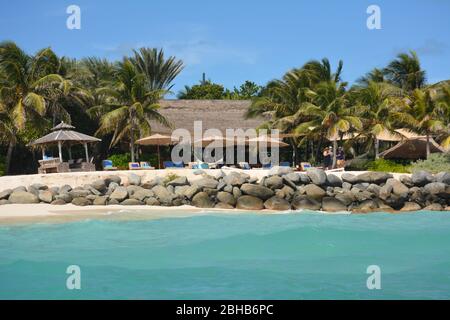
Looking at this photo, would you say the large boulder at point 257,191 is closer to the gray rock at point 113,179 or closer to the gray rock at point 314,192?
the gray rock at point 314,192

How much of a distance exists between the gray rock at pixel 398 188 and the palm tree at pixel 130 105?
1128cm

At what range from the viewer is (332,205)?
17641mm

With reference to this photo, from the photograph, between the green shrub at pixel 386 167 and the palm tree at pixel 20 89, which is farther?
the palm tree at pixel 20 89

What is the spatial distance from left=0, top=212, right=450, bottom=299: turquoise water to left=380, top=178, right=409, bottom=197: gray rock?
2193 millimetres

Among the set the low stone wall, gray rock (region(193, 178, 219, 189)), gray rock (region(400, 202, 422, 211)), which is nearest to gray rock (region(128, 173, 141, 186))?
the low stone wall

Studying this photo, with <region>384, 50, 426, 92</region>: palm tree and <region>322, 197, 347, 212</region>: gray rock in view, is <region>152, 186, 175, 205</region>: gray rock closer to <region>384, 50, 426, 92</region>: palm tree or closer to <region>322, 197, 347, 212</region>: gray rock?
<region>322, 197, 347, 212</region>: gray rock

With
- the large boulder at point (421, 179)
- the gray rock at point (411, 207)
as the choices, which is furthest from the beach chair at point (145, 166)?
the large boulder at point (421, 179)

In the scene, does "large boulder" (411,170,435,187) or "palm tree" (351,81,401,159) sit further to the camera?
"palm tree" (351,81,401,159)

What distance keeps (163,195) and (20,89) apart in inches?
418

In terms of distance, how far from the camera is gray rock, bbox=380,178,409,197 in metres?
18.2

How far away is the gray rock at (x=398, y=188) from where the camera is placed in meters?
18.2

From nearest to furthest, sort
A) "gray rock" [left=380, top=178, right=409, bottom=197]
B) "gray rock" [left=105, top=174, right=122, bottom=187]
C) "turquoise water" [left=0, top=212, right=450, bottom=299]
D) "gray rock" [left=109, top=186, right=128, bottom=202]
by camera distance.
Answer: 1. "turquoise water" [left=0, top=212, right=450, bottom=299]
2. "gray rock" [left=109, top=186, right=128, bottom=202]
3. "gray rock" [left=380, top=178, right=409, bottom=197]
4. "gray rock" [left=105, top=174, right=122, bottom=187]

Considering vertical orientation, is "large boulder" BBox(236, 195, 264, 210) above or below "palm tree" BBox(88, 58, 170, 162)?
below

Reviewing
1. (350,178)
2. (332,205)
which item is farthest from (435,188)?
(332,205)
